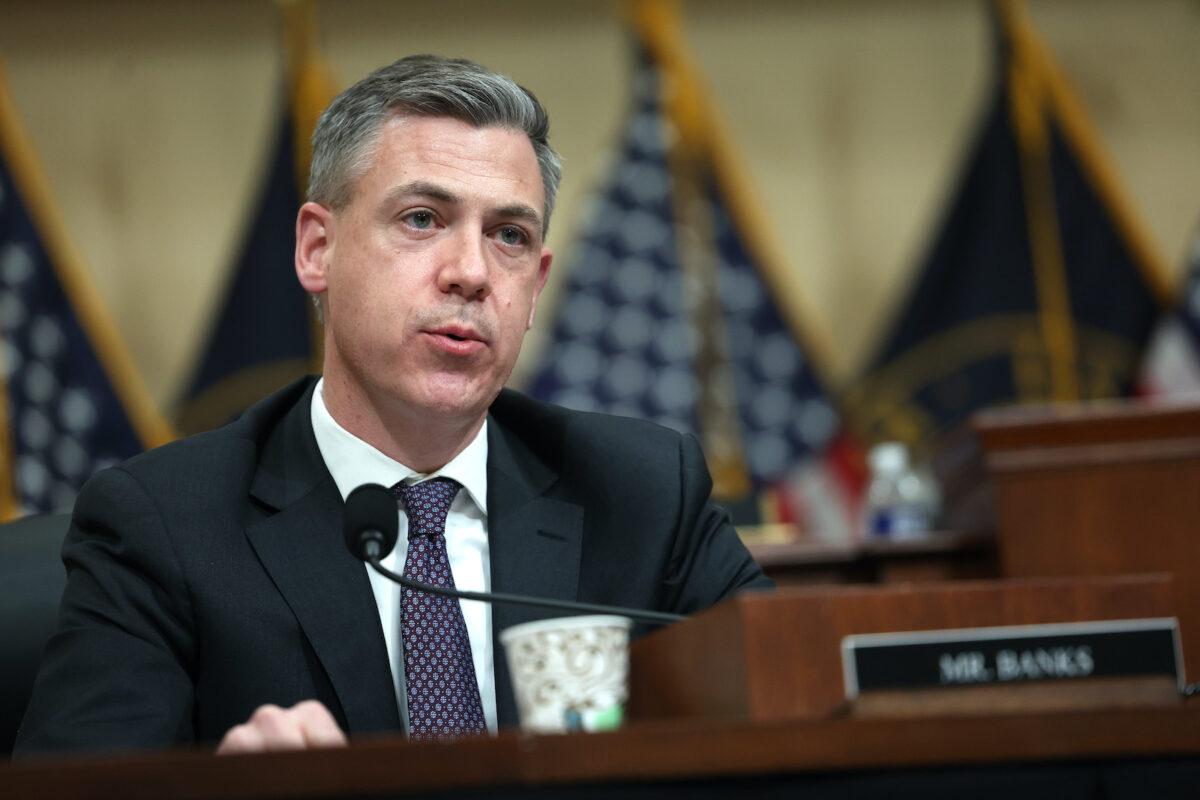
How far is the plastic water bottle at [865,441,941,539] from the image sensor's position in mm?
4723

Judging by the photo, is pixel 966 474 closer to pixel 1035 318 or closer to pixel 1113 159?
pixel 1035 318

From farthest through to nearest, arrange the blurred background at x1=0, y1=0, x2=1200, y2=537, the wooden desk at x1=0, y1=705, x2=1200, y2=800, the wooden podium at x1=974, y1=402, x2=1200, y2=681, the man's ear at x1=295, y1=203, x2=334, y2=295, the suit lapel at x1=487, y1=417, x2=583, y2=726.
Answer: the blurred background at x1=0, y1=0, x2=1200, y2=537 < the wooden podium at x1=974, y1=402, x2=1200, y2=681 < the man's ear at x1=295, y1=203, x2=334, y2=295 < the suit lapel at x1=487, y1=417, x2=583, y2=726 < the wooden desk at x1=0, y1=705, x2=1200, y2=800

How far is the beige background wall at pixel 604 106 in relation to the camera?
624 cm

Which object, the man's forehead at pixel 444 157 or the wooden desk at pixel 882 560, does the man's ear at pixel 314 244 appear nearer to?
the man's forehead at pixel 444 157

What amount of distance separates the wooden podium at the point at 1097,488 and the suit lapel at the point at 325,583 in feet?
6.94

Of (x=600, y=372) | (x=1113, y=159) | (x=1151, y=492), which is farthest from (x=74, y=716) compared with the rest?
(x=1113, y=159)

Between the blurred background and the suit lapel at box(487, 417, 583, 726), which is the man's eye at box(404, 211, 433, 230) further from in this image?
the blurred background

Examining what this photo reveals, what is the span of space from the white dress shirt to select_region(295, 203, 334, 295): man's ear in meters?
0.17

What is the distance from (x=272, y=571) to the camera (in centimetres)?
195

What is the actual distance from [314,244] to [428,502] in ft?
1.55

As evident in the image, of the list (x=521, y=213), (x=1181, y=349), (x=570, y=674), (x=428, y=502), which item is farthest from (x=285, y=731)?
(x=1181, y=349)

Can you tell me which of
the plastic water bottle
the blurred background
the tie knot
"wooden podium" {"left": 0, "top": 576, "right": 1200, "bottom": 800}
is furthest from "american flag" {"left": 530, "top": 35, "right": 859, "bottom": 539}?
"wooden podium" {"left": 0, "top": 576, "right": 1200, "bottom": 800}

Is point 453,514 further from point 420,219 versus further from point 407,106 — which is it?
point 407,106

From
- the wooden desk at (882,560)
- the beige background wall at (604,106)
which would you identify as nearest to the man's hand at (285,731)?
the wooden desk at (882,560)
